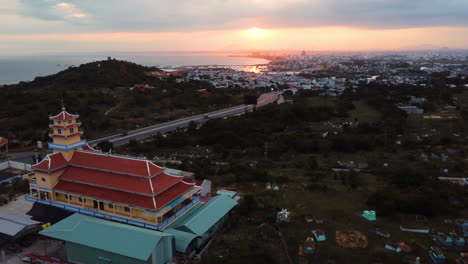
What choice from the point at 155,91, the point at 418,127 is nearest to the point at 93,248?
the point at 418,127

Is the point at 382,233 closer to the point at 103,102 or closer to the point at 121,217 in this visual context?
the point at 121,217

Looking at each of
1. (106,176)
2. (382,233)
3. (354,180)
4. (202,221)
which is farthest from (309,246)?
(106,176)

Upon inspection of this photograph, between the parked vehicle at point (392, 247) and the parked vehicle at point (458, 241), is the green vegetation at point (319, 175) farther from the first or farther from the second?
the parked vehicle at point (458, 241)

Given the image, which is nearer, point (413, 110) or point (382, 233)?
point (382, 233)

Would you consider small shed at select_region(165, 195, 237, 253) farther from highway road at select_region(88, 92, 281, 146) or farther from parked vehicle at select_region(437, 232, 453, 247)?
highway road at select_region(88, 92, 281, 146)

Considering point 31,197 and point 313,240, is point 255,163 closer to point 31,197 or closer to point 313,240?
point 313,240
